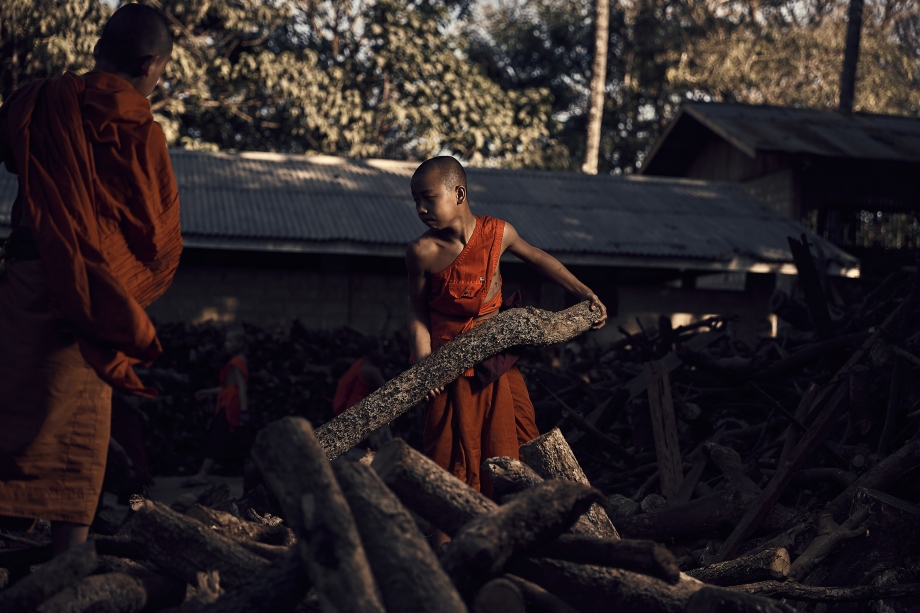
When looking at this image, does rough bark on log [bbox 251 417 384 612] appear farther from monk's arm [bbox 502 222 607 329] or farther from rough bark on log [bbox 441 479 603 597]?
monk's arm [bbox 502 222 607 329]

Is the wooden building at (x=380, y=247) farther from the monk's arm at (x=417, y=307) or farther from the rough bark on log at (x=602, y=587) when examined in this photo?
the rough bark on log at (x=602, y=587)

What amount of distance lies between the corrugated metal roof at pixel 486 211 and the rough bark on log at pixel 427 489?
761cm

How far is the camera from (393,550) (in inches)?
Result: 83.7

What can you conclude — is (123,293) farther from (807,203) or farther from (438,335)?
(807,203)

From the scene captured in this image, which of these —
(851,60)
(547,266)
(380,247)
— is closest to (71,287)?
(547,266)

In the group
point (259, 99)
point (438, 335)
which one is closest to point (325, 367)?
point (438, 335)

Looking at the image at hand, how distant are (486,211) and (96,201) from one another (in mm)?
9253

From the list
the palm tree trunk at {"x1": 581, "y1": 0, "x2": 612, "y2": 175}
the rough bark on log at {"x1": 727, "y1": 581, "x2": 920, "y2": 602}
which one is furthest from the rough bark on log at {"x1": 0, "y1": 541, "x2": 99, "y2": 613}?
the palm tree trunk at {"x1": 581, "y1": 0, "x2": 612, "y2": 175}

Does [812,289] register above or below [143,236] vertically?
below

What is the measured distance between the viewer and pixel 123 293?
2.64 metres

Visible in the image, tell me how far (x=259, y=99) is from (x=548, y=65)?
27.5 feet

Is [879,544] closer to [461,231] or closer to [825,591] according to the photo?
[825,591]

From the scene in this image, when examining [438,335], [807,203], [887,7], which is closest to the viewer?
[438,335]

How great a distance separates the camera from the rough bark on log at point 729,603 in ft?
7.57
